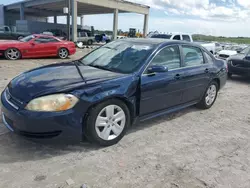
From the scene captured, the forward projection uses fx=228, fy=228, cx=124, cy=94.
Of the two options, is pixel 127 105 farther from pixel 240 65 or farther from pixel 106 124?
pixel 240 65

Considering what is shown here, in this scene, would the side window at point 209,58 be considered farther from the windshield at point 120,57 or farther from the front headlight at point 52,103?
the front headlight at point 52,103

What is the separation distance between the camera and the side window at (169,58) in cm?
378

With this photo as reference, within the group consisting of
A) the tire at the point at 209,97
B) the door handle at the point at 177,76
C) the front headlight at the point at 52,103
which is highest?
the door handle at the point at 177,76

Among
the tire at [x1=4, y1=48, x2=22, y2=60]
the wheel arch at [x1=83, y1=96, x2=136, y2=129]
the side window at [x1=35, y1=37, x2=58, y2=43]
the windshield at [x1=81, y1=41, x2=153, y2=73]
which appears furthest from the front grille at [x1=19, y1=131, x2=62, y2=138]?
the side window at [x1=35, y1=37, x2=58, y2=43]

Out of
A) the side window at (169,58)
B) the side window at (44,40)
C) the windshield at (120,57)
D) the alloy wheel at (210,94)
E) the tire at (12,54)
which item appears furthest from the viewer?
the side window at (44,40)

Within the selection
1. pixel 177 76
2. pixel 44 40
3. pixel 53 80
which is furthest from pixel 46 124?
pixel 44 40

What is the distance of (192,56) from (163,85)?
4.07ft

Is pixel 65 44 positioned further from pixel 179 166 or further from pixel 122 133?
pixel 179 166

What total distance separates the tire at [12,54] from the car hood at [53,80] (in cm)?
797

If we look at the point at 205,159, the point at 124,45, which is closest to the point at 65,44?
the point at 124,45

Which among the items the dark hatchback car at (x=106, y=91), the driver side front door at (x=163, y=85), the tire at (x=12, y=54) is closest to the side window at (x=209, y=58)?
the dark hatchback car at (x=106, y=91)

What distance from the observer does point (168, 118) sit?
4.53 metres

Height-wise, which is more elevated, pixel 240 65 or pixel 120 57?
pixel 120 57

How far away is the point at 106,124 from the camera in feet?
10.3
